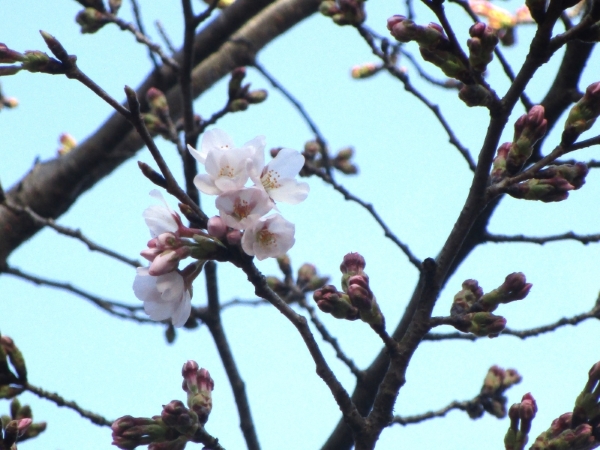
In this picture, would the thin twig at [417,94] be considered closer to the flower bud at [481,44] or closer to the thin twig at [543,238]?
the thin twig at [543,238]

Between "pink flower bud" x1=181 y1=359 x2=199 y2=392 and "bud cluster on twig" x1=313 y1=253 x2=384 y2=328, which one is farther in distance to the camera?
"pink flower bud" x1=181 y1=359 x2=199 y2=392

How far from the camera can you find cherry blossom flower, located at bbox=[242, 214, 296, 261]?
1.42 metres

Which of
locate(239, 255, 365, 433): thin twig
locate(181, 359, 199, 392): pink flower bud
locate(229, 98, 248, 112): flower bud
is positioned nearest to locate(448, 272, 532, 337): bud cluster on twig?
locate(239, 255, 365, 433): thin twig

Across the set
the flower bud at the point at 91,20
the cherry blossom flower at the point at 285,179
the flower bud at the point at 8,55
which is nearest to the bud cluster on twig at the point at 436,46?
the cherry blossom flower at the point at 285,179

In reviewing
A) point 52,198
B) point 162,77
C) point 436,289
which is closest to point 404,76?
point 162,77

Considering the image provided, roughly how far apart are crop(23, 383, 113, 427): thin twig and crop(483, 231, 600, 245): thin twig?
1494 millimetres

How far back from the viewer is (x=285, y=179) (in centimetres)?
167

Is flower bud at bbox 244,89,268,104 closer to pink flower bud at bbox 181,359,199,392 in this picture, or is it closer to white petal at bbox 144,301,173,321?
pink flower bud at bbox 181,359,199,392

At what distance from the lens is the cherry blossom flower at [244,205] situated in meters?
1.42

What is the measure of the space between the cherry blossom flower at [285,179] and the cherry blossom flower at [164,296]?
0.31m

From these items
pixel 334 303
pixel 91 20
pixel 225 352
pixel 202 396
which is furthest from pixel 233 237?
pixel 91 20

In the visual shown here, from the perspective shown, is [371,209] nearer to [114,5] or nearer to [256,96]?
[256,96]

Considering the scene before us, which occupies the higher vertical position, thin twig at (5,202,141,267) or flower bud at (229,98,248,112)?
flower bud at (229,98,248,112)

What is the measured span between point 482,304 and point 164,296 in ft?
2.34
